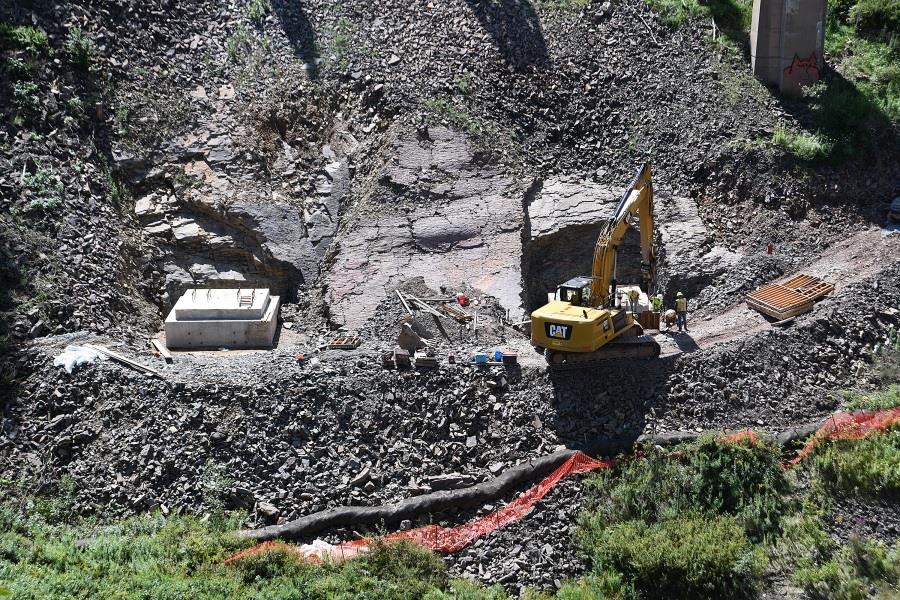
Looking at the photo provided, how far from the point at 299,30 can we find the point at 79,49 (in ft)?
18.3

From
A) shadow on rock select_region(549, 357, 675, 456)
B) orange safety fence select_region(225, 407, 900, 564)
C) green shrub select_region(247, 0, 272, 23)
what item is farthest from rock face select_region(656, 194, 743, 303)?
green shrub select_region(247, 0, 272, 23)

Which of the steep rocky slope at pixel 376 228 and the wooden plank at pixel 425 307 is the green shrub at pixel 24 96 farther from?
the wooden plank at pixel 425 307

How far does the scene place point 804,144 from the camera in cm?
2002

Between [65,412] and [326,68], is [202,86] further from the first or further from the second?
[65,412]

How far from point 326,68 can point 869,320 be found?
13740 mm

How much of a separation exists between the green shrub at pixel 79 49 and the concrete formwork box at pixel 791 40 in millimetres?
15662

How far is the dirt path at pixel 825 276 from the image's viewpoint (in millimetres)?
16031

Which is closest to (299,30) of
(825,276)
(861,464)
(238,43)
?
(238,43)

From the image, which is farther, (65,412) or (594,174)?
(594,174)

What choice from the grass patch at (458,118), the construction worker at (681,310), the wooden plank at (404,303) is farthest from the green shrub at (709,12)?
the wooden plank at (404,303)

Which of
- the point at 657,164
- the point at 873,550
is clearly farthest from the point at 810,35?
the point at 873,550

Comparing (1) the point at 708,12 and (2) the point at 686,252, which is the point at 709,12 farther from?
(2) the point at 686,252

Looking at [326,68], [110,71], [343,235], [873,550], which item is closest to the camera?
[873,550]

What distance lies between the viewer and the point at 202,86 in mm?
21312
